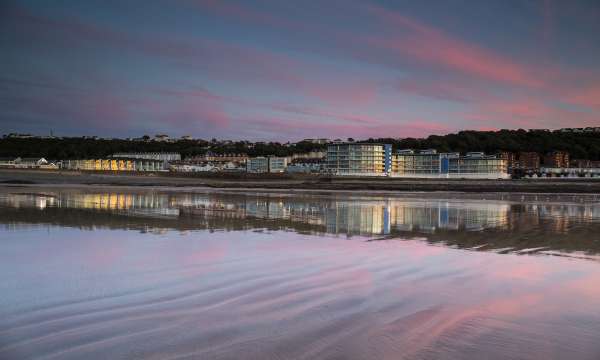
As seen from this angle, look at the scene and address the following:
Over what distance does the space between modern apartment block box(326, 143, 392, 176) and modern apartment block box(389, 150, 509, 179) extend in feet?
12.1

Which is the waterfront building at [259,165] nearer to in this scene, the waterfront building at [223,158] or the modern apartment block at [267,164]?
the modern apartment block at [267,164]

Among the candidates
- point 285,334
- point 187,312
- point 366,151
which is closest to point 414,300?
point 285,334

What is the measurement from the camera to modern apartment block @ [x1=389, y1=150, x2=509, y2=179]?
4065 inches

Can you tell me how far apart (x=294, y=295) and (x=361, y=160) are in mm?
97811

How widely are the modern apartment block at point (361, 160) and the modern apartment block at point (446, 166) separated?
3.69 meters

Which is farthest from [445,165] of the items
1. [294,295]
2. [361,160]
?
[294,295]

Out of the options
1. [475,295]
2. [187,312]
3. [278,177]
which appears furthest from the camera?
[278,177]

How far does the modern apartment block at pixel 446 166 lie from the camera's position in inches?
4065

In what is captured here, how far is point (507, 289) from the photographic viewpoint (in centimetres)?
731

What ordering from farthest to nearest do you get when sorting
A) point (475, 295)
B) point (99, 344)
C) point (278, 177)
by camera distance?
point (278, 177)
point (475, 295)
point (99, 344)

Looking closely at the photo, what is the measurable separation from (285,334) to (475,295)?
132 inches

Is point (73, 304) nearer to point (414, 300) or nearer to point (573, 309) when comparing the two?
point (414, 300)

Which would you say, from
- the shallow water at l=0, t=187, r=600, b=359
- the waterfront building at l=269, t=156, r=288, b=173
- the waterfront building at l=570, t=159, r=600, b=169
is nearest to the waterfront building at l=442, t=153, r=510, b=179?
the waterfront building at l=570, t=159, r=600, b=169

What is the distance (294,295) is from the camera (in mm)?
6664
